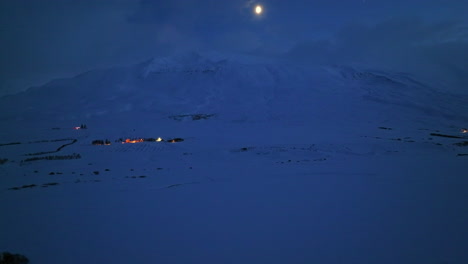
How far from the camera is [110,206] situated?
7.09 metres

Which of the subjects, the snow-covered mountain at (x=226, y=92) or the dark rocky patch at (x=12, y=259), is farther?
the snow-covered mountain at (x=226, y=92)

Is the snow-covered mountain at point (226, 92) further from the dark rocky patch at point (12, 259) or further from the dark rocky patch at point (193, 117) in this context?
the dark rocky patch at point (12, 259)

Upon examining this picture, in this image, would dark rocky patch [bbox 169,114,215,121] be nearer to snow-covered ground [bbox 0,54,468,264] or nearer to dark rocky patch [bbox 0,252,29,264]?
snow-covered ground [bbox 0,54,468,264]

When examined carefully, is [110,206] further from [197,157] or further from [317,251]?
[197,157]

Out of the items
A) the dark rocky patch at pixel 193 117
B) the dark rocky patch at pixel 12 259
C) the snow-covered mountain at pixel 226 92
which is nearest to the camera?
the dark rocky patch at pixel 12 259

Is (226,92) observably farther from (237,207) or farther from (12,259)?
(12,259)

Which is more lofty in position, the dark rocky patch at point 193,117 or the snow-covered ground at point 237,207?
the dark rocky patch at point 193,117

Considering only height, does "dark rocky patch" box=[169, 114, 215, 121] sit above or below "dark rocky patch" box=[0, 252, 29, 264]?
above

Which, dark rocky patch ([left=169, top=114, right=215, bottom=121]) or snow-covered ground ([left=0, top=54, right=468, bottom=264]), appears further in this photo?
dark rocky patch ([left=169, top=114, right=215, bottom=121])

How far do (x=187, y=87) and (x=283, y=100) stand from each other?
2605 cm

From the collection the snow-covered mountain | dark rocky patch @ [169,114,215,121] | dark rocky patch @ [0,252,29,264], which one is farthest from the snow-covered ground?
the snow-covered mountain

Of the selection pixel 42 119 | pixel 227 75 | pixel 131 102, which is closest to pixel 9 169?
pixel 42 119

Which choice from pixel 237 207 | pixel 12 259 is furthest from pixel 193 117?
pixel 12 259

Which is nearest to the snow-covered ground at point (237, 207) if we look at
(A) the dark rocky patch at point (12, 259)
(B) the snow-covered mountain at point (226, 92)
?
(A) the dark rocky patch at point (12, 259)
